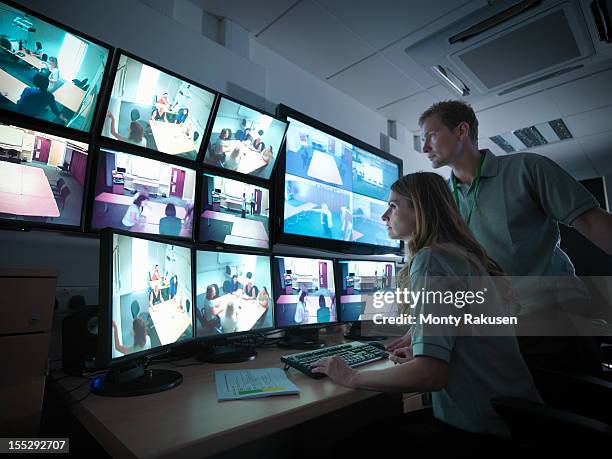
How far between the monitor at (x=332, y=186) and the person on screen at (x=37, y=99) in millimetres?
1138

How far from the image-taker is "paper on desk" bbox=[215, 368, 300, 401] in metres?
0.91

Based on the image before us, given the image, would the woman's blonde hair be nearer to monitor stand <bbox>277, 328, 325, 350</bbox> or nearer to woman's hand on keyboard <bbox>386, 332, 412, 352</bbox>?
woman's hand on keyboard <bbox>386, 332, 412, 352</bbox>

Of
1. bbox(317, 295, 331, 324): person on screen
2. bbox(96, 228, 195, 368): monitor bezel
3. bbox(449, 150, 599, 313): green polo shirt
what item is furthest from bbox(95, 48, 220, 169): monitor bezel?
bbox(449, 150, 599, 313): green polo shirt

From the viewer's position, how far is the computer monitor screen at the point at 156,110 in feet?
4.39

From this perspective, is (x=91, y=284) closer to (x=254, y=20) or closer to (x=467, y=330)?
(x=467, y=330)

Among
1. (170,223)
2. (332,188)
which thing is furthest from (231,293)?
(332,188)

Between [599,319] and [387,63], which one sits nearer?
[599,319]

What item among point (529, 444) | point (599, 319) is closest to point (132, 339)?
point (529, 444)

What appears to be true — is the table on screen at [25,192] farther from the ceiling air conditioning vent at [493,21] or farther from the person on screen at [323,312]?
the ceiling air conditioning vent at [493,21]

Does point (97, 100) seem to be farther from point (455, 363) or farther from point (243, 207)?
point (455, 363)

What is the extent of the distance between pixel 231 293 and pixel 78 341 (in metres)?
0.53

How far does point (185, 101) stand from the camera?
1534mm

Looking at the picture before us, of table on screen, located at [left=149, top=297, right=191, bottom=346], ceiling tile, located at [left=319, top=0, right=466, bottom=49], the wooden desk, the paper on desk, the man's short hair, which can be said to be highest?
ceiling tile, located at [left=319, top=0, right=466, bottom=49]

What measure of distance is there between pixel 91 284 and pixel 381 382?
1.16 metres
